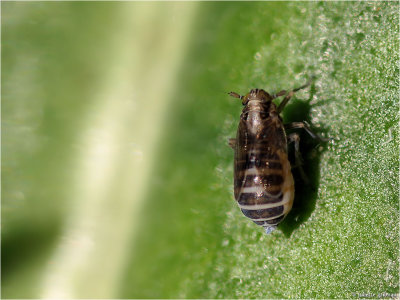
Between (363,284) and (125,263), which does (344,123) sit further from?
(125,263)

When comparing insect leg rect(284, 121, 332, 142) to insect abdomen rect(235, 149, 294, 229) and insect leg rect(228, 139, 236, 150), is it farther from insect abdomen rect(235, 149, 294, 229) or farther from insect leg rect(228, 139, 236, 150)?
insect leg rect(228, 139, 236, 150)

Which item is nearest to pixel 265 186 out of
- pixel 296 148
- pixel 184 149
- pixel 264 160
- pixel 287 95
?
pixel 264 160

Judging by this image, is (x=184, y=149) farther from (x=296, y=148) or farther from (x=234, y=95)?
(x=296, y=148)

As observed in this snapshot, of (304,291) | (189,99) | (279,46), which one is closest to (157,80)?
(189,99)

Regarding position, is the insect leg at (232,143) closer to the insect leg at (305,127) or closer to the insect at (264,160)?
the insect at (264,160)

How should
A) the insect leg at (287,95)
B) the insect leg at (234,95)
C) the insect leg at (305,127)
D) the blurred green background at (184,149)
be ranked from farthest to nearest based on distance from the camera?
the insect leg at (234,95)
the insect leg at (287,95)
the insect leg at (305,127)
the blurred green background at (184,149)

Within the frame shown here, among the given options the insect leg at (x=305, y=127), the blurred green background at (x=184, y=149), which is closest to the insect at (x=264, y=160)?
the insect leg at (x=305, y=127)

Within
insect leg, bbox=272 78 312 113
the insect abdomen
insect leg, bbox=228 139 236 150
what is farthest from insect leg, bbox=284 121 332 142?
insect leg, bbox=228 139 236 150

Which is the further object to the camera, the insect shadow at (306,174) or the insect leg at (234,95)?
the insect leg at (234,95)
